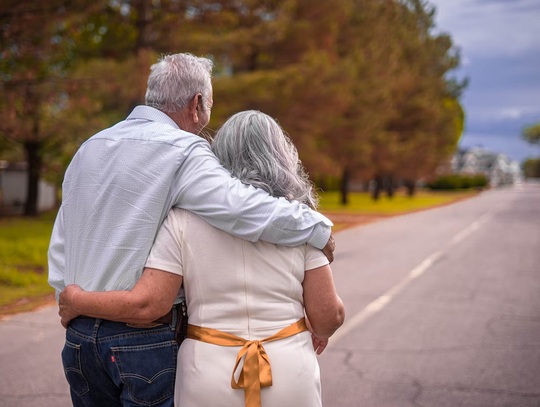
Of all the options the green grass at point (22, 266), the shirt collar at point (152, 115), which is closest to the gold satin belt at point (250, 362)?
the shirt collar at point (152, 115)

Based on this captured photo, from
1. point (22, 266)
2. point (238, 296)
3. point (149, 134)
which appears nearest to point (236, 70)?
point (22, 266)

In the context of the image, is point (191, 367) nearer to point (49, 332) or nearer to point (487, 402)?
point (487, 402)

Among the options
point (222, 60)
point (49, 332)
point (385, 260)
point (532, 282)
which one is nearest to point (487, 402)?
point (49, 332)

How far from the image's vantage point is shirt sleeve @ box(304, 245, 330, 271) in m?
1.90

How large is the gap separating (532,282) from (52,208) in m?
20.4

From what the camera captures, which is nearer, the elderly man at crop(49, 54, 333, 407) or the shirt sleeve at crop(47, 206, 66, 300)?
the elderly man at crop(49, 54, 333, 407)

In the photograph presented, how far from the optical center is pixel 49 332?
19.9 ft

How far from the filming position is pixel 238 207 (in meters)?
1.79

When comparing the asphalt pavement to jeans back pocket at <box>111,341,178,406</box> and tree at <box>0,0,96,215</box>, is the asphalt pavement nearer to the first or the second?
jeans back pocket at <box>111,341,178,406</box>

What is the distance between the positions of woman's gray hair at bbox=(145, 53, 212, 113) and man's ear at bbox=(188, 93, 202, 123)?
1 cm

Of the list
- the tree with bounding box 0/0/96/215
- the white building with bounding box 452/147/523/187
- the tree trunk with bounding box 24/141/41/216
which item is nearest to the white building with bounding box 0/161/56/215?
the tree trunk with bounding box 24/141/41/216

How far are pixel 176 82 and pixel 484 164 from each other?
168769mm

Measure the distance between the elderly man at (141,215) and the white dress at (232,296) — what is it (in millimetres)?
55

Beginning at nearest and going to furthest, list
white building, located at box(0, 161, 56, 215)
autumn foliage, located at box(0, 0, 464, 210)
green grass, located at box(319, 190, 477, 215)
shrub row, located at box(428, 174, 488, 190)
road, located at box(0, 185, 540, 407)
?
road, located at box(0, 185, 540, 407) → autumn foliage, located at box(0, 0, 464, 210) → white building, located at box(0, 161, 56, 215) → green grass, located at box(319, 190, 477, 215) → shrub row, located at box(428, 174, 488, 190)
